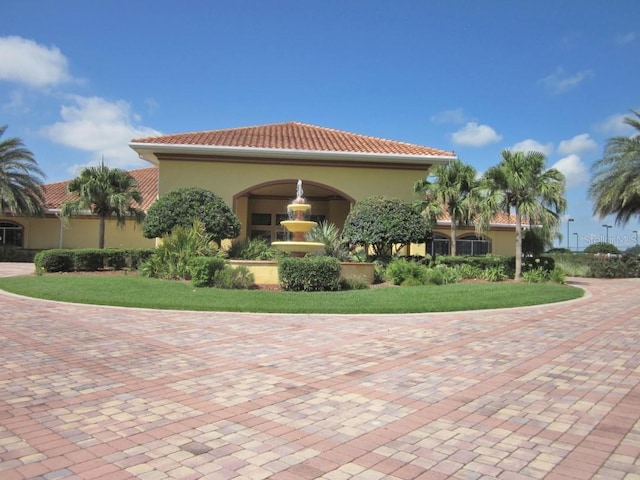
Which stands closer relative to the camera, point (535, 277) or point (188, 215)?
point (188, 215)

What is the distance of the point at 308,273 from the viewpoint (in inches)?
576

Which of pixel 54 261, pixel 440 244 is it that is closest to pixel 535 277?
pixel 440 244

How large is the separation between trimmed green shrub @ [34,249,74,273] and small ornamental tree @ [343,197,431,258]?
9.81m

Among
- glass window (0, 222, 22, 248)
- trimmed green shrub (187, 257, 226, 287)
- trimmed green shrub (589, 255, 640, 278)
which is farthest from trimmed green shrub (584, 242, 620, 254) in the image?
glass window (0, 222, 22, 248)

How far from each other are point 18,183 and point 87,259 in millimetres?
15793

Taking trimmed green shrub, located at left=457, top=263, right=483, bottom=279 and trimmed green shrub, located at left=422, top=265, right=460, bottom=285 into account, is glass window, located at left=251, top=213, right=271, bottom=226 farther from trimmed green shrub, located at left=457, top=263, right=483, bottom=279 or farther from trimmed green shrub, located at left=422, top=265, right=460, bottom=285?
trimmed green shrub, located at left=422, top=265, right=460, bottom=285

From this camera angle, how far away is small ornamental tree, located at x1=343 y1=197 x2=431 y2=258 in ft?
60.7

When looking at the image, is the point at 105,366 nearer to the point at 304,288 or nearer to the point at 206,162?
the point at 304,288

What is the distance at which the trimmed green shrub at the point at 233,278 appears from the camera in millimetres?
14922

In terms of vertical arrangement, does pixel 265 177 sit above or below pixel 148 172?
below

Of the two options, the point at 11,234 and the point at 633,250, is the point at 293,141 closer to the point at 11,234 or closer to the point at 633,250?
the point at 11,234

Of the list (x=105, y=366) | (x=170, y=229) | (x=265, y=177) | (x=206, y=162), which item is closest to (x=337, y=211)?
(x=265, y=177)

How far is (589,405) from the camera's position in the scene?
539 cm

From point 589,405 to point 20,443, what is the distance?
525 cm
